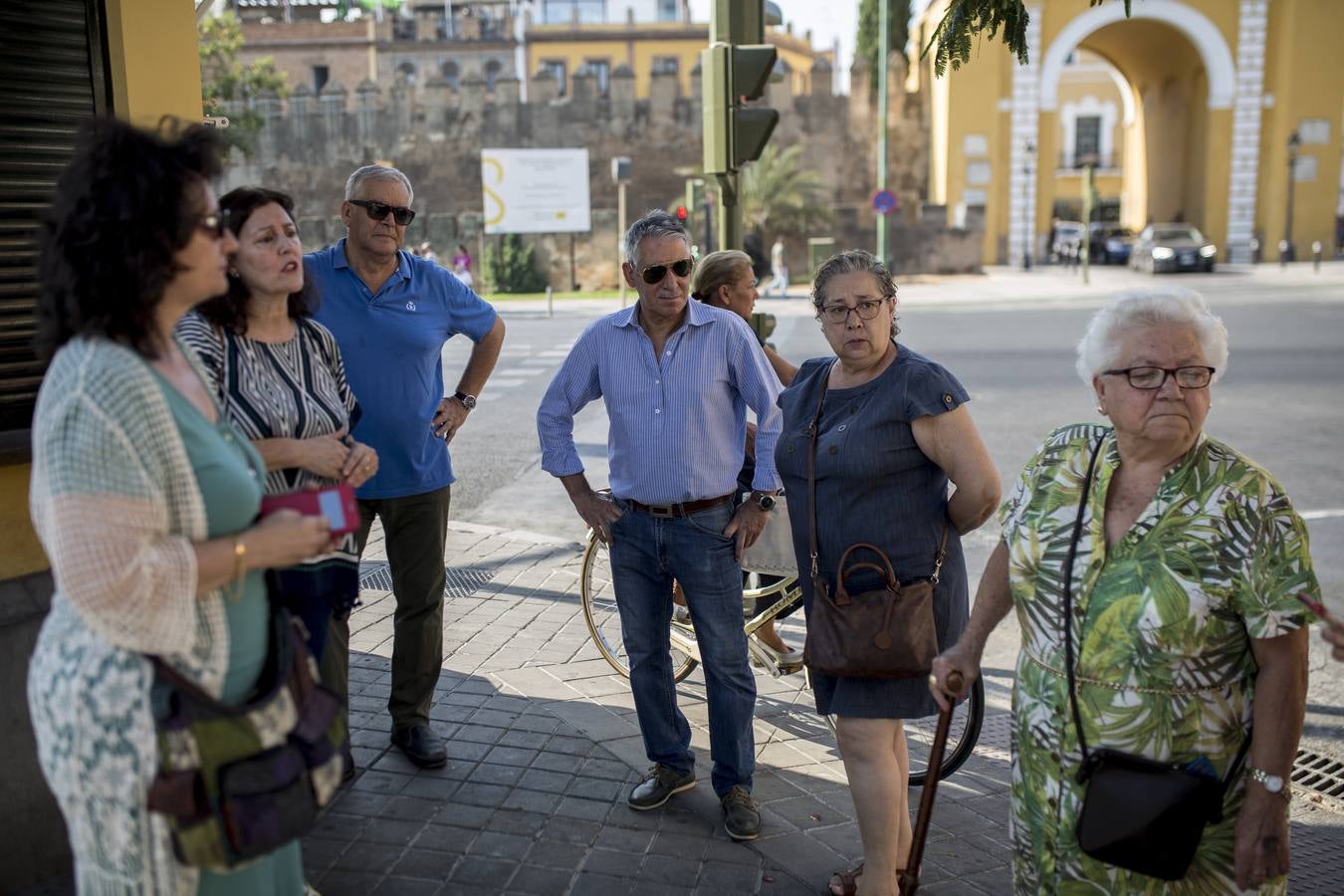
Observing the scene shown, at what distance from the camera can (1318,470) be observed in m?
9.66

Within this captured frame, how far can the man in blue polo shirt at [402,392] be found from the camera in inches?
166

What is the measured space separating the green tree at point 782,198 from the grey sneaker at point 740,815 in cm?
3746

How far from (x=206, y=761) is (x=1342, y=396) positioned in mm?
13933

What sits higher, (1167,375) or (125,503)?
(1167,375)

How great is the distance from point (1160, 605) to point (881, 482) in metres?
1.02

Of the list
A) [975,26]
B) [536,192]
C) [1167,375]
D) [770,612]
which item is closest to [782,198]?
[536,192]

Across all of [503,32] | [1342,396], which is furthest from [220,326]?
[503,32]

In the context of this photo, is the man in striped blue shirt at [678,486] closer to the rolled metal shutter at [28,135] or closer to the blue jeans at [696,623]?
the blue jeans at [696,623]

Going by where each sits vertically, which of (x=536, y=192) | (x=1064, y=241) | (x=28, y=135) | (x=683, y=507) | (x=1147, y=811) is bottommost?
(x=1147, y=811)

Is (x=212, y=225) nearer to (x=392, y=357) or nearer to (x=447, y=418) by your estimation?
(x=392, y=357)

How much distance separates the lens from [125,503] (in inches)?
79.4

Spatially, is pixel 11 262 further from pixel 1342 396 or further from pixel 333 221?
pixel 333 221

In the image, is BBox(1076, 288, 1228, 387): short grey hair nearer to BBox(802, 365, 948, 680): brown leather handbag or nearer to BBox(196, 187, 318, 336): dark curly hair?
BBox(802, 365, 948, 680): brown leather handbag

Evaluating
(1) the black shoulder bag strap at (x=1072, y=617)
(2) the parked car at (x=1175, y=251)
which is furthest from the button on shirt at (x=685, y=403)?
(2) the parked car at (x=1175, y=251)
